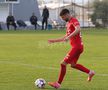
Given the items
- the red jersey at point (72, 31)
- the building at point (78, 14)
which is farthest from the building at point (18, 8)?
A: the red jersey at point (72, 31)

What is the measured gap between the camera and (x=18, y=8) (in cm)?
7031

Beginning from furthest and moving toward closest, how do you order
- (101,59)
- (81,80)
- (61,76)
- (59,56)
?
(59,56)
(101,59)
(81,80)
(61,76)

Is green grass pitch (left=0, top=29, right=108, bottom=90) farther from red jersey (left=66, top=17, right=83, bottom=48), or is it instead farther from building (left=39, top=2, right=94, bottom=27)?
building (left=39, top=2, right=94, bottom=27)

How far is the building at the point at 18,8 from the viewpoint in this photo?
6875 centimetres

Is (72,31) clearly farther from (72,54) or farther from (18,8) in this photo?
(18,8)

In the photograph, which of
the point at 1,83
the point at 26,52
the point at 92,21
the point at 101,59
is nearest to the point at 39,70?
the point at 1,83

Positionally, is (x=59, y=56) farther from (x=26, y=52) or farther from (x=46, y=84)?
(x=46, y=84)

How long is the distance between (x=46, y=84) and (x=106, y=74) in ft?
9.82

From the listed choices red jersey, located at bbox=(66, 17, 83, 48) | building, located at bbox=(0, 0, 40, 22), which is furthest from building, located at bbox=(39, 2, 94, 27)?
red jersey, located at bbox=(66, 17, 83, 48)

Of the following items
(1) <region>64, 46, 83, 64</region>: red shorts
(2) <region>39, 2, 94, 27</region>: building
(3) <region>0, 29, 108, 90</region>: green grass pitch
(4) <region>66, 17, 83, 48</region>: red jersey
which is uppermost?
(4) <region>66, 17, 83, 48</region>: red jersey

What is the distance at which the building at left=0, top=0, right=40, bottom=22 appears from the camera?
68750 millimetres

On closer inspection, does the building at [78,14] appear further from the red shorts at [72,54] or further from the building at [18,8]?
the red shorts at [72,54]

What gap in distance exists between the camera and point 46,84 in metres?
13.4

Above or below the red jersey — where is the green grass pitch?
below
